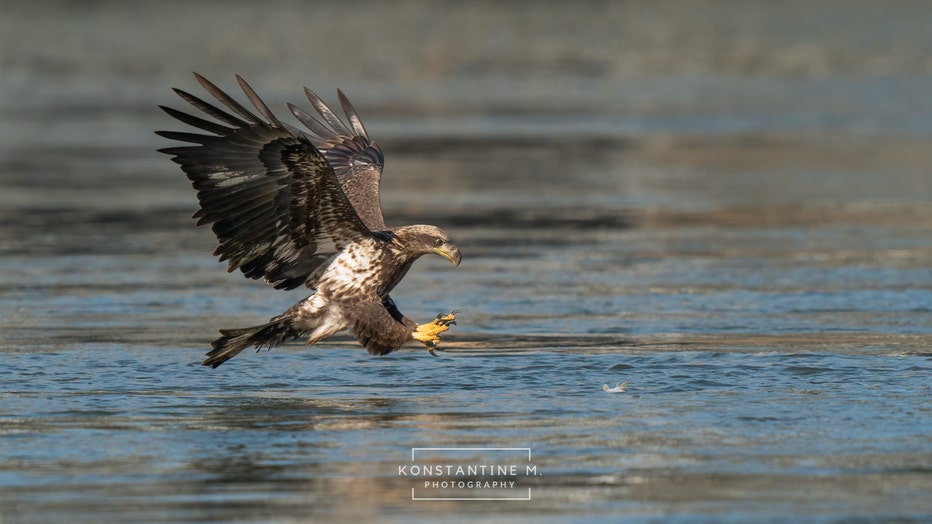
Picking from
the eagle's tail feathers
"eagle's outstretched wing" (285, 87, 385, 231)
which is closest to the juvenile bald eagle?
the eagle's tail feathers

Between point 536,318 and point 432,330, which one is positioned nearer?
point 432,330

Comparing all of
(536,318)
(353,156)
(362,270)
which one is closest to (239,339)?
(362,270)

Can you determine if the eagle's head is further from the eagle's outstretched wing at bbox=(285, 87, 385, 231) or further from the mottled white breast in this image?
the eagle's outstretched wing at bbox=(285, 87, 385, 231)

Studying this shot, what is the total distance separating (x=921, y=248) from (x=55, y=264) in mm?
6222

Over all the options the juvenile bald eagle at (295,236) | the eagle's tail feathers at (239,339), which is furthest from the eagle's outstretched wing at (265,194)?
the eagle's tail feathers at (239,339)

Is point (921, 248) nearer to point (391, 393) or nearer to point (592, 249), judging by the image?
point (592, 249)

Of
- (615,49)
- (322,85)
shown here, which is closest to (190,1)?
(615,49)

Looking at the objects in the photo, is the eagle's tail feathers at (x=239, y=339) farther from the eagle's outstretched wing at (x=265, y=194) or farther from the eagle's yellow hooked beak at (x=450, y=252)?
the eagle's yellow hooked beak at (x=450, y=252)

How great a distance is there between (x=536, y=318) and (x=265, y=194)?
2.34m

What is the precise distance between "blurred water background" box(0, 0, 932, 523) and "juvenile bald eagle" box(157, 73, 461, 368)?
0.26 meters

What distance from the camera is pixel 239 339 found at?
27.0ft

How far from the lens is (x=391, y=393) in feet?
26.5

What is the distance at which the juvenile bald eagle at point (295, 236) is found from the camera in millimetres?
8055

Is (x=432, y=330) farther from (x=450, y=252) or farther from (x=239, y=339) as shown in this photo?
(x=239, y=339)
